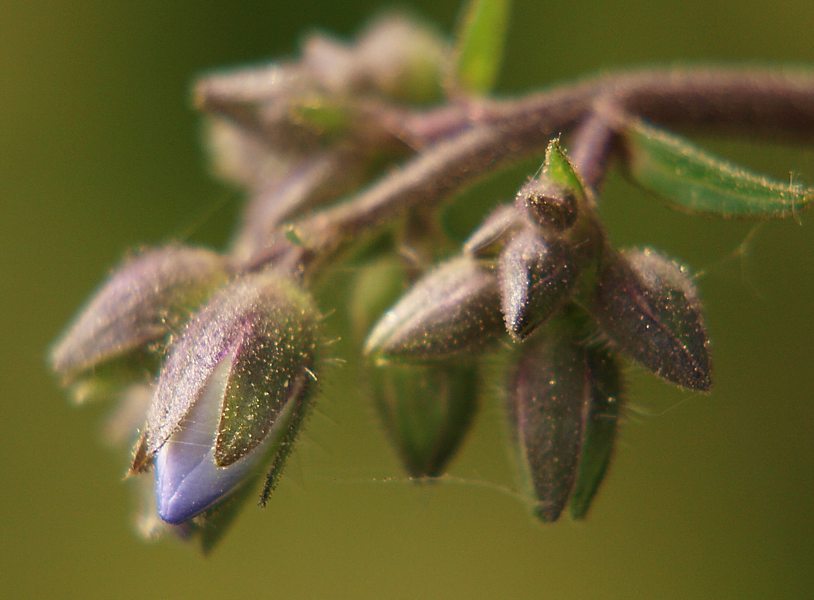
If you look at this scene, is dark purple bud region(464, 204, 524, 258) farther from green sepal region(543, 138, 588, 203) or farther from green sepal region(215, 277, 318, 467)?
green sepal region(215, 277, 318, 467)

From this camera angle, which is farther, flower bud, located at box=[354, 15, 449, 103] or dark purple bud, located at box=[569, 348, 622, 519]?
flower bud, located at box=[354, 15, 449, 103]

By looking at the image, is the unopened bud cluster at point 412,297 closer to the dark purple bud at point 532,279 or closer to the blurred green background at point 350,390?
the dark purple bud at point 532,279

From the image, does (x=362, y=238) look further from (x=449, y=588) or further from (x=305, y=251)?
(x=449, y=588)

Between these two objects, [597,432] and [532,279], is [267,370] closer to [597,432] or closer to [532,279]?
[532,279]

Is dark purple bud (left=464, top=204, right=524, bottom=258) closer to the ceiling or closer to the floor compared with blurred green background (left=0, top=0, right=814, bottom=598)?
closer to the ceiling

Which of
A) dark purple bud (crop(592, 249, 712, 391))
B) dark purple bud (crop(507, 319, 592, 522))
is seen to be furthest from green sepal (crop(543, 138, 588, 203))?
dark purple bud (crop(507, 319, 592, 522))

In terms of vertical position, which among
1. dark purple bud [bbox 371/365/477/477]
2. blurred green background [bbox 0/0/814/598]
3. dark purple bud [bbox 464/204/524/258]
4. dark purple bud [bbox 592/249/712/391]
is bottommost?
blurred green background [bbox 0/0/814/598]

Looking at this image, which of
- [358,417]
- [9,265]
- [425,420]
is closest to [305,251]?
[425,420]
